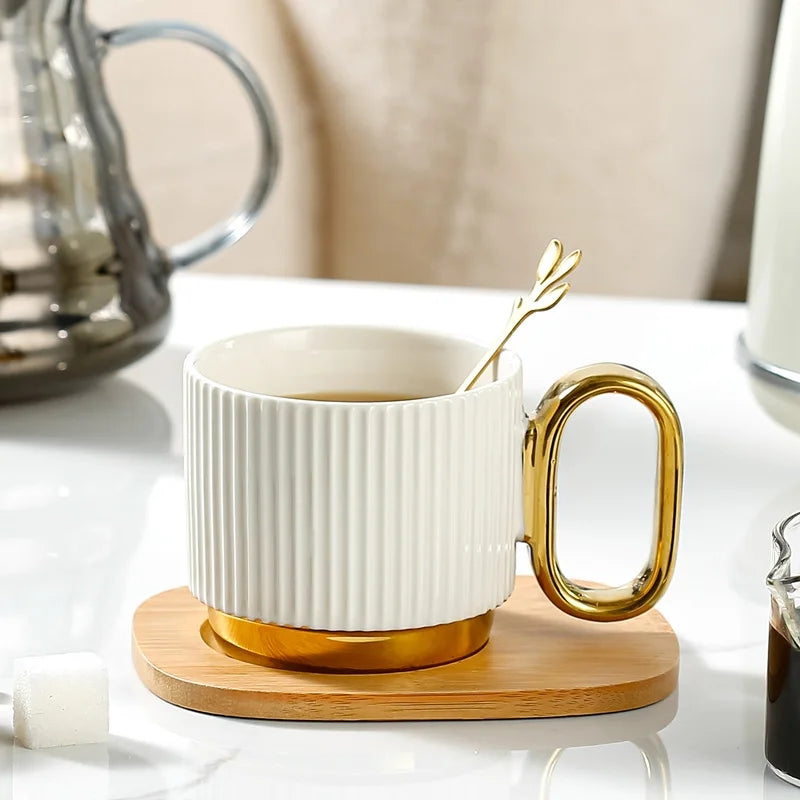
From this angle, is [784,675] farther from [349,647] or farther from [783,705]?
[349,647]

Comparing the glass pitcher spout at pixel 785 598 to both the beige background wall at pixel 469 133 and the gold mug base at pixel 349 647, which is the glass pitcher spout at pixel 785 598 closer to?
the gold mug base at pixel 349 647

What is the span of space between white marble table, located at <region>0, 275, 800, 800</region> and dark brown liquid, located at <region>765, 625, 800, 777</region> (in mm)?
10

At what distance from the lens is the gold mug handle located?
1.35 ft

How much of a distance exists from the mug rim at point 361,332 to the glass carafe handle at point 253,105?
10.5 inches

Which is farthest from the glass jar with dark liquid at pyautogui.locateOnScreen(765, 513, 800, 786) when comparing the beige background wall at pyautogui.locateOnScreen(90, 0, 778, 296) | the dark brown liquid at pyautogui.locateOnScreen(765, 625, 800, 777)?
the beige background wall at pyautogui.locateOnScreen(90, 0, 778, 296)

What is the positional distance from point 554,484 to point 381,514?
0.06 metres

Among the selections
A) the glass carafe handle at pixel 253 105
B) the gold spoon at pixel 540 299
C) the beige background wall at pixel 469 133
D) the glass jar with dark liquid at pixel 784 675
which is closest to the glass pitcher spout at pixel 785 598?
the glass jar with dark liquid at pixel 784 675

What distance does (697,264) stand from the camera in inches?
59.8

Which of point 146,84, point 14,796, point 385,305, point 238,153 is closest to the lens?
point 14,796

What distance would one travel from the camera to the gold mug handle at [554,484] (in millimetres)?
410

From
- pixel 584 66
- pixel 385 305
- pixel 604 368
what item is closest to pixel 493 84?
pixel 584 66

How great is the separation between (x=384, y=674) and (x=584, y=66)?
111 centimetres

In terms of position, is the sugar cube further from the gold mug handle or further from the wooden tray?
the gold mug handle

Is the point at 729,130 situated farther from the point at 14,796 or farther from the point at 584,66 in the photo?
the point at 14,796
